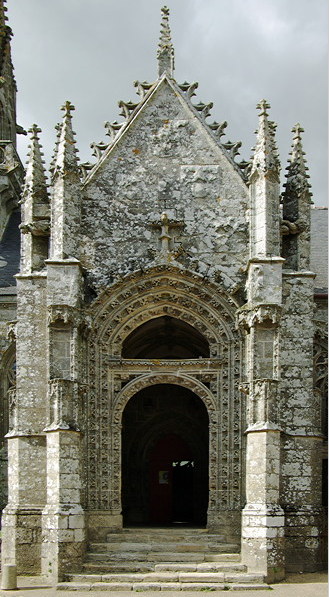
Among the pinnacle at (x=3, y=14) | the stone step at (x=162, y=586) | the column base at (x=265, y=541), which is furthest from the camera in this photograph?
the pinnacle at (x=3, y=14)

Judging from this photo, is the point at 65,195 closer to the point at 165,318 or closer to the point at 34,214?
the point at 34,214

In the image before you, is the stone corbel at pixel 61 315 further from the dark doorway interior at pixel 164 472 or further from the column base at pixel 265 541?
the dark doorway interior at pixel 164 472

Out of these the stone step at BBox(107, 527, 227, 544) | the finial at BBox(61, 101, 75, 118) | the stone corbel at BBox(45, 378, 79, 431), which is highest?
the finial at BBox(61, 101, 75, 118)

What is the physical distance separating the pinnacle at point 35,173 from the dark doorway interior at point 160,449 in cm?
519

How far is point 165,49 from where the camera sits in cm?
1553

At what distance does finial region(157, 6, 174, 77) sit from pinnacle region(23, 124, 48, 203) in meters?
2.59

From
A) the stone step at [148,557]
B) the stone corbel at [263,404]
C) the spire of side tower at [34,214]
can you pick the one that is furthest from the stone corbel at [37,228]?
the stone step at [148,557]

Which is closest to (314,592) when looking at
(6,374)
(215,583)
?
(215,583)

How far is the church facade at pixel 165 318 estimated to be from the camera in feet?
43.0

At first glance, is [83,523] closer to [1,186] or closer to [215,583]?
[215,583]

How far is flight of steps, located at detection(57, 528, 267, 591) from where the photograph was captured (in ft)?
39.9

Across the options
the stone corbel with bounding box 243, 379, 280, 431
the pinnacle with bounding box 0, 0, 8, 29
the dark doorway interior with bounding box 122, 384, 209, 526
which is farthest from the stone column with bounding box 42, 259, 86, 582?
the pinnacle with bounding box 0, 0, 8, 29

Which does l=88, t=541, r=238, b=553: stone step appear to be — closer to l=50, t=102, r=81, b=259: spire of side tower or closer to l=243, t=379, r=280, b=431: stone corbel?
l=243, t=379, r=280, b=431: stone corbel

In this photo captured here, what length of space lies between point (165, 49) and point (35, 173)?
11.1 ft
